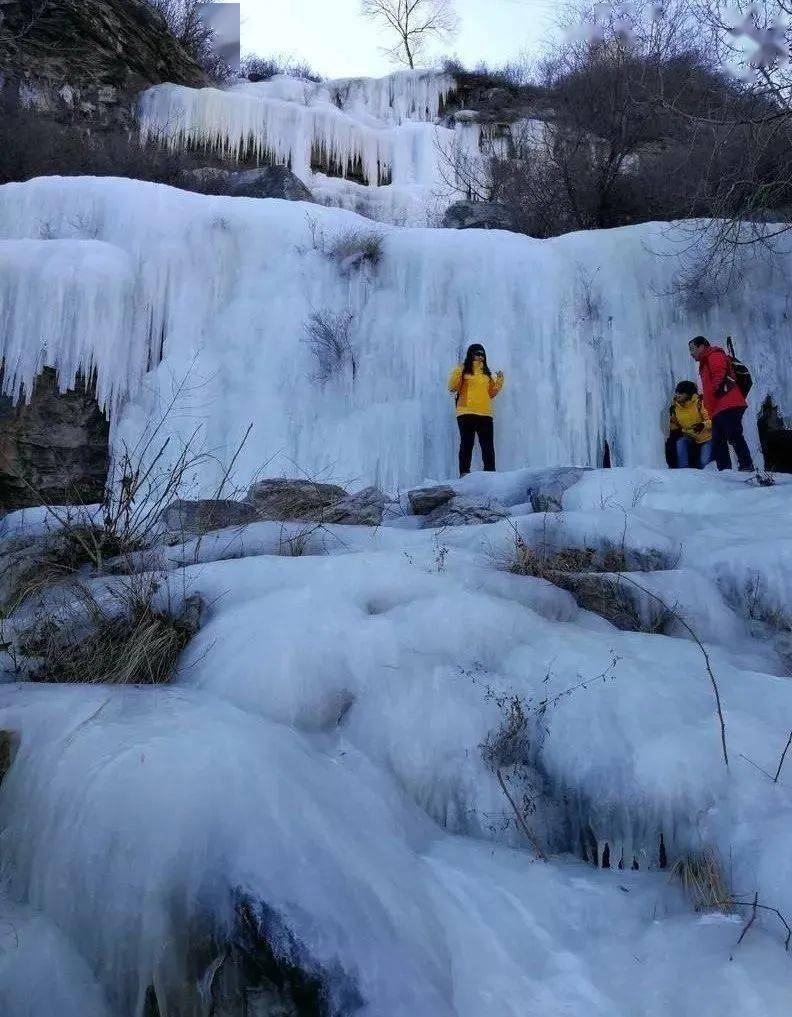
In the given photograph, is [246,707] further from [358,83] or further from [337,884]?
[358,83]

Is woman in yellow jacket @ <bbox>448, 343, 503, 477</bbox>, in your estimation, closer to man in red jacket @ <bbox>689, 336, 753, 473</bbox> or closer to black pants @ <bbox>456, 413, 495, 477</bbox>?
black pants @ <bbox>456, 413, 495, 477</bbox>

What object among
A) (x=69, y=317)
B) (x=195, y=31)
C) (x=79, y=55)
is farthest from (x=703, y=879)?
(x=195, y=31)

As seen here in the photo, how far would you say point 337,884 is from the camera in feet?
5.17

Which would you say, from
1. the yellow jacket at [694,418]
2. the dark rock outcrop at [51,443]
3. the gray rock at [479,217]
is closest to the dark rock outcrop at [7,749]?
the dark rock outcrop at [51,443]

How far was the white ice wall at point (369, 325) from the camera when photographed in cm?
784

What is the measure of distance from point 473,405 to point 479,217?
15.4 feet

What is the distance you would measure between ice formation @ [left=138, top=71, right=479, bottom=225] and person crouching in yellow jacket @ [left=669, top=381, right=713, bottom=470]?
7049 millimetres

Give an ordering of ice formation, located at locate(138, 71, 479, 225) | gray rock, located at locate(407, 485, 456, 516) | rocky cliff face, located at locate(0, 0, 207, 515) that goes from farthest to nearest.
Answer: ice formation, located at locate(138, 71, 479, 225), rocky cliff face, located at locate(0, 0, 207, 515), gray rock, located at locate(407, 485, 456, 516)

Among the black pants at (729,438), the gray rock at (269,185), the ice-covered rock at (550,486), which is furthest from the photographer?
the gray rock at (269,185)

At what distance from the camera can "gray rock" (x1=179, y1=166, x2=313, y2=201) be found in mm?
11617

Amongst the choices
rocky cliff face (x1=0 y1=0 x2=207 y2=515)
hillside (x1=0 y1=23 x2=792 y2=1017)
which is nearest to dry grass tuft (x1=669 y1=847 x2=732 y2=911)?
hillside (x1=0 y1=23 x2=792 y2=1017)

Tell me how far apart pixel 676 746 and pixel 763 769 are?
21cm

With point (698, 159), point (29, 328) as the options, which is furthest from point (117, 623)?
point (698, 159)

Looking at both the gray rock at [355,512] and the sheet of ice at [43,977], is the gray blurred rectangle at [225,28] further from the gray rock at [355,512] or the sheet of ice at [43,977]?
the sheet of ice at [43,977]
